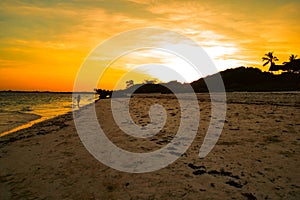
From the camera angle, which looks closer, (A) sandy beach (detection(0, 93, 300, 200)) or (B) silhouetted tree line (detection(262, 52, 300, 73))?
(A) sandy beach (detection(0, 93, 300, 200))

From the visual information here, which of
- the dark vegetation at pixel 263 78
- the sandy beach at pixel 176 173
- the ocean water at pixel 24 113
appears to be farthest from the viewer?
the dark vegetation at pixel 263 78

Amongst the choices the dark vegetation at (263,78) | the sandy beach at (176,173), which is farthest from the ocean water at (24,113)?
the dark vegetation at (263,78)

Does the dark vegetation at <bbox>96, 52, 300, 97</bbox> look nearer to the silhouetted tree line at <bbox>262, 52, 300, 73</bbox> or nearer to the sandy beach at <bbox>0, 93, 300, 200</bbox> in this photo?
the silhouetted tree line at <bbox>262, 52, 300, 73</bbox>

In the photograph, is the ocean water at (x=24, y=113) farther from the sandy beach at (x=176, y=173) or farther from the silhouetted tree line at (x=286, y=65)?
the silhouetted tree line at (x=286, y=65)

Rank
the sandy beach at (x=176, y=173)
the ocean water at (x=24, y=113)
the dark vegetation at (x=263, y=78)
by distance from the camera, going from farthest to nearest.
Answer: the dark vegetation at (x=263, y=78) → the ocean water at (x=24, y=113) → the sandy beach at (x=176, y=173)

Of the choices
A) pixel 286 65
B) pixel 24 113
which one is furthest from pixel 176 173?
pixel 286 65

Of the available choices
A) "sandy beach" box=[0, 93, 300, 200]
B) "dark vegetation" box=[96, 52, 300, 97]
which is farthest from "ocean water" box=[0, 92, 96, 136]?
"dark vegetation" box=[96, 52, 300, 97]

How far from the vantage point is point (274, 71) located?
169ft

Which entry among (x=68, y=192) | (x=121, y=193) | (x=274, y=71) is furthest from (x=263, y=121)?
(x=274, y=71)

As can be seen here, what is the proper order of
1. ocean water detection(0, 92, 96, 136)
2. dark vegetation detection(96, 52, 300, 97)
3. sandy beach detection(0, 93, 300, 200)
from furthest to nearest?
dark vegetation detection(96, 52, 300, 97), ocean water detection(0, 92, 96, 136), sandy beach detection(0, 93, 300, 200)

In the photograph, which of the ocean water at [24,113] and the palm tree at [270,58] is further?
the palm tree at [270,58]

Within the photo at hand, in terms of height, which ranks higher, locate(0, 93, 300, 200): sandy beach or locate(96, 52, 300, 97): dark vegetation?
locate(96, 52, 300, 97): dark vegetation

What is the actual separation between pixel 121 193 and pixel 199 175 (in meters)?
1.87

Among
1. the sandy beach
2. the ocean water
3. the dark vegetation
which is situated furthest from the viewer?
the dark vegetation
